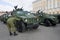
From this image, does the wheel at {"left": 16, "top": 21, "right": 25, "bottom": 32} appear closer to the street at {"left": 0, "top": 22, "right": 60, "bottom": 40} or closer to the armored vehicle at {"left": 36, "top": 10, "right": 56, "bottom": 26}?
the street at {"left": 0, "top": 22, "right": 60, "bottom": 40}

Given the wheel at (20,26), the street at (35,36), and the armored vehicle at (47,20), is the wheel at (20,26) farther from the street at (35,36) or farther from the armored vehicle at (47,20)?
the armored vehicle at (47,20)

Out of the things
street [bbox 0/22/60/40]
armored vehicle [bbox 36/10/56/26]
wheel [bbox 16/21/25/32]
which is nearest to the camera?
street [bbox 0/22/60/40]

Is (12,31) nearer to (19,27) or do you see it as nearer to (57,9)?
(19,27)

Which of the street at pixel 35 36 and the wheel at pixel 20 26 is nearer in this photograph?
the street at pixel 35 36

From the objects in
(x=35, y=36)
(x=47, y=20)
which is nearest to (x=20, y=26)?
(x=35, y=36)

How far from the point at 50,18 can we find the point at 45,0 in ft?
178

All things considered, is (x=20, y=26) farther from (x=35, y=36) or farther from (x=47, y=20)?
(x=47, y=20)

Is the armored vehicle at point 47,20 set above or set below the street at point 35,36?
above

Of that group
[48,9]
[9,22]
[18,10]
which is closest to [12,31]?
[9,22]

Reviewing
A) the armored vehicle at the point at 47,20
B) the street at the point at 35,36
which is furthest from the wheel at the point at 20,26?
the armored vehicle at the point at 47,20

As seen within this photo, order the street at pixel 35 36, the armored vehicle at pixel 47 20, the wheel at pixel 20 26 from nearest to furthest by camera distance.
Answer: the street at pixel 35 36 < the wheel at pixel 20 26 < the armored vehicle at pixel 47 20

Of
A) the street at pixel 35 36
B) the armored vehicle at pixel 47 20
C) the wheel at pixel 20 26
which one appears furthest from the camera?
the armored vehicle at pixel 47 20

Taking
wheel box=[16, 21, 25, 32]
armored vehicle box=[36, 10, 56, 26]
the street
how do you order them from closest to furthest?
1. the street
2. wheel box=[16, 21, 25, 32]
3. armored vehicle box=[36, 10, 56, 26]

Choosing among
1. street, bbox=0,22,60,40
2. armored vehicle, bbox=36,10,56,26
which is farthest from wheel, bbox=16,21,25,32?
armored vehicle, bbox=36,10,56,26
